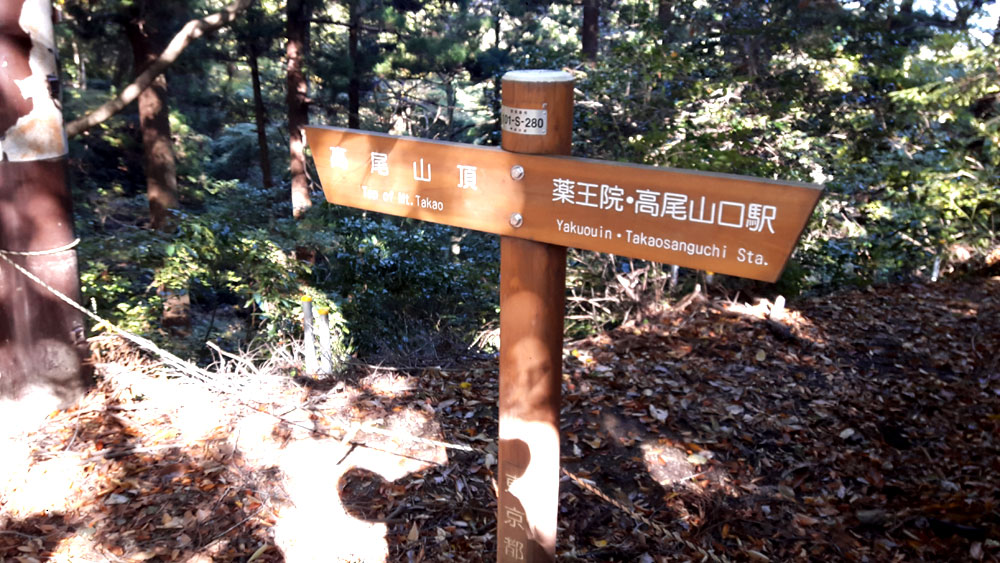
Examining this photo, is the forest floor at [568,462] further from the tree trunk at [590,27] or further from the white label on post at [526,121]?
the tree trunk at [590,27]

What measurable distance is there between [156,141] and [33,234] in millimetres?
8706

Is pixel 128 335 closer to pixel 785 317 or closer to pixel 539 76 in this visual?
pixel 539 76

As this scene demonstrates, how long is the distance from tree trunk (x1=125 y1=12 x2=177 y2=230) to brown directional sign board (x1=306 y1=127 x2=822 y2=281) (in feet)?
31.9

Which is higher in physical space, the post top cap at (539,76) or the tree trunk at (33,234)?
the post top cap at (539,76)

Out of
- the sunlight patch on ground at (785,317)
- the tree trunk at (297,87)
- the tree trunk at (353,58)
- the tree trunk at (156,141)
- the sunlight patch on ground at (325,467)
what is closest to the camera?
the sunlight patch on ground at (325,467)

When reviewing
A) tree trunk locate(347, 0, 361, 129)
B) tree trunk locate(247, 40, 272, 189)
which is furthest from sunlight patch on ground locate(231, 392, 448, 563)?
tree trunk locate(247, 40, 272, 189)

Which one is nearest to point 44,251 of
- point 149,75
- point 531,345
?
point 149,75

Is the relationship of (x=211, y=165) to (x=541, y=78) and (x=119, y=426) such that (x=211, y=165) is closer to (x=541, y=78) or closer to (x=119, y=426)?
(x=119, y=426)

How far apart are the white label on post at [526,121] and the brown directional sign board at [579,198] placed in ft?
0.29

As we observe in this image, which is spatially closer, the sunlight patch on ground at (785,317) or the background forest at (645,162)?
the sunlight patch on ground at (785,317)

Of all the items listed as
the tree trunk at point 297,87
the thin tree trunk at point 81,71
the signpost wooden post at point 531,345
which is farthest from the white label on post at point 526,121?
the thin tree trunk at point 81,71

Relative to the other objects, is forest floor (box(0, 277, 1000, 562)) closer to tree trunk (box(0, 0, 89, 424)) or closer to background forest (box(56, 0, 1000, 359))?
tree trunk (box(0, 0, 89, 424))

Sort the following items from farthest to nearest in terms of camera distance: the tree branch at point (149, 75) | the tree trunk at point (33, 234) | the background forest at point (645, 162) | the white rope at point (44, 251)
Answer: the background forest at point (645, 162) < the tree branch at point (149, 75) < the white rope at point (44, 251) < the tree trunk at point (33, 234)

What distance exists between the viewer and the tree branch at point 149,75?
556cm
